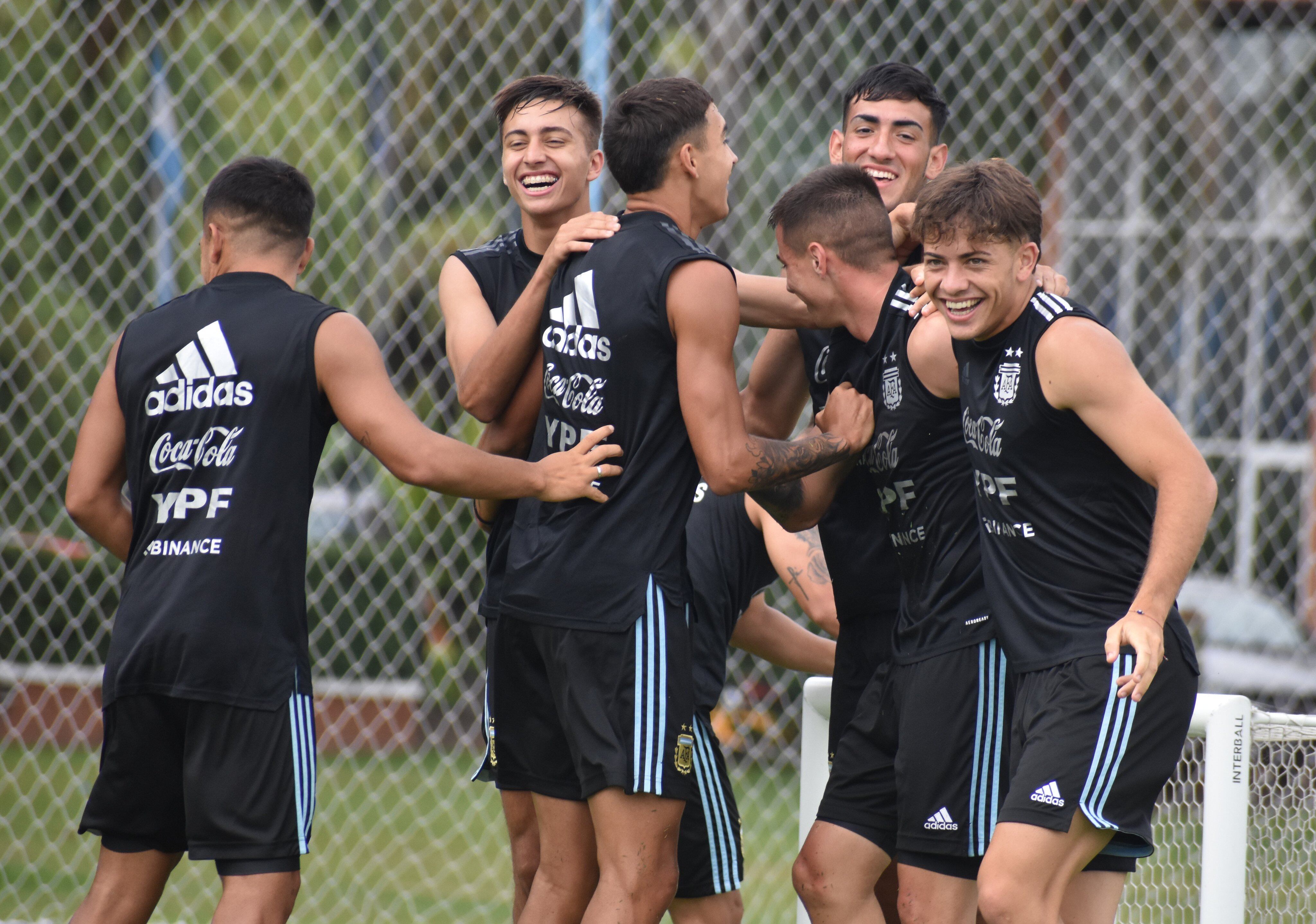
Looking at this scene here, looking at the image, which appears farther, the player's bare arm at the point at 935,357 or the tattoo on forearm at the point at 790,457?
the player's bare arm at the point at 935,357

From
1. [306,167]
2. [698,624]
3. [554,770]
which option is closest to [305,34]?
[306,167]

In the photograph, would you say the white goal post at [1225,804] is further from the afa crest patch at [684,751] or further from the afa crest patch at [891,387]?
the afa crest patch at [684,751]

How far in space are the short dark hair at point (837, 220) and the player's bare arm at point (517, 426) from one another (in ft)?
2.40

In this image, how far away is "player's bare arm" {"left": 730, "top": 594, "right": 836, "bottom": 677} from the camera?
4191mm

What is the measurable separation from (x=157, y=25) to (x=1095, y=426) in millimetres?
4554

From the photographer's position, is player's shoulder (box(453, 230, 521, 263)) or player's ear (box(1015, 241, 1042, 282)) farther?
player's shoulder (box(453, 230, 521, 263))

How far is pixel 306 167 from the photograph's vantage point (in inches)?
230

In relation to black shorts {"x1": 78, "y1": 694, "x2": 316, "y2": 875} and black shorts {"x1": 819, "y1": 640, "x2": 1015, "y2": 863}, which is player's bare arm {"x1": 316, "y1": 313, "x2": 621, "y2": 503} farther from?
black shorts {"x1": 819, "y1": 640, "x2": 1015, "y2": 863}

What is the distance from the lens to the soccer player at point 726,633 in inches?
136

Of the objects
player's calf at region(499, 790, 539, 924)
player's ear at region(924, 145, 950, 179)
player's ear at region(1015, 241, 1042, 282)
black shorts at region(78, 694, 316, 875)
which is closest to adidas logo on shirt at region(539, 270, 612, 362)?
player's ear at region(1015, 241, 1042, 282)

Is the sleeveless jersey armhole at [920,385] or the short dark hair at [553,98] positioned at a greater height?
the short dark hair at [553,98]

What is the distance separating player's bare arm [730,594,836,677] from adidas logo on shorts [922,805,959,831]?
1.09 meters

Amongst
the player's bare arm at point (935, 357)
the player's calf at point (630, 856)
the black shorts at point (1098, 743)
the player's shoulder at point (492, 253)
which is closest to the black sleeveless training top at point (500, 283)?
the player's shoulder at point (492, 253)

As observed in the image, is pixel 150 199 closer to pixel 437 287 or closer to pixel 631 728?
pixel 437 287
